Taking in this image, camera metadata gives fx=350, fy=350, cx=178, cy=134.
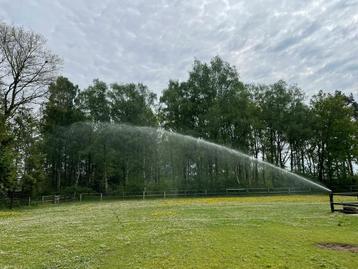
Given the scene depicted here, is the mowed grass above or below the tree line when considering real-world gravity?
below

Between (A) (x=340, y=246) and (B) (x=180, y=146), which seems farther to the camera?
(B) (x=180, y=146)

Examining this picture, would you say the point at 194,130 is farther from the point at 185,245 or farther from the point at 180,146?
the point at 185,245

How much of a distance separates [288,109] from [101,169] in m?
33.0

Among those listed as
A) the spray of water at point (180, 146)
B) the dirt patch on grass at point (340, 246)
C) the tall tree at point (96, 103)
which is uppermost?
the tall tree at point (96, 103)

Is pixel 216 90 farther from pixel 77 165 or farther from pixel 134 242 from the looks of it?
pixel 134 242

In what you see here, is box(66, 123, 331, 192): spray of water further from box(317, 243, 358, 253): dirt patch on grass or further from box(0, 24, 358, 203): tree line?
box(317, 243, 358, 253): dirt patch on grass

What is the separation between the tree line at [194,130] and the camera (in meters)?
54.1

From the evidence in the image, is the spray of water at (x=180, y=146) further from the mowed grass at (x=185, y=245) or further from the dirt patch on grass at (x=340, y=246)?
the dirt patch on grass at (x=340, y=246)

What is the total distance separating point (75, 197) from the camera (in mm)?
47250

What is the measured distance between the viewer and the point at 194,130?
2162 inches

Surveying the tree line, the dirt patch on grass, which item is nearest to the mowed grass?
the dirt patch on grass

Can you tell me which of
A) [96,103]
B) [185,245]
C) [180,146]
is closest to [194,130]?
[180,146]

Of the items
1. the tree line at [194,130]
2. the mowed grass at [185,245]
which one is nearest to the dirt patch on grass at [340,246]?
the mowed grass at [185,245]

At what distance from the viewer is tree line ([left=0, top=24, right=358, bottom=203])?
54062mm
